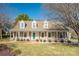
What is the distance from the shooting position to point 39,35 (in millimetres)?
8094

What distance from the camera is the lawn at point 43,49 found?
7.71m

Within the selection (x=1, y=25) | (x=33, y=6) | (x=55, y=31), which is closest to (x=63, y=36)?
(x=55, y=31)

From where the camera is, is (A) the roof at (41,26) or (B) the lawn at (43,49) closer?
(B) the lawn at (43,49)

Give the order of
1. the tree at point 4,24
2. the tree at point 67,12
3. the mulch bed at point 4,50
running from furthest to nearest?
the tree at point 4,24 → the tree at point 67,12 → the mulch bed at point 4,50

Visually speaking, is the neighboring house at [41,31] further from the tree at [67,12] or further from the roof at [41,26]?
the tree at [67,12]

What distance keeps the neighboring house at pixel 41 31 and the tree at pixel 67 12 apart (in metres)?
0.19

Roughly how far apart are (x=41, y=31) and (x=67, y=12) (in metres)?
0.81

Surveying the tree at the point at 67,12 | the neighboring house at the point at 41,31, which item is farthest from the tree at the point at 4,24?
the tree at the point at 67,12

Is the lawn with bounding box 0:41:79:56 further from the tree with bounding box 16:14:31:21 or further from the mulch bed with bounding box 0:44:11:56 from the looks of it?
the tree with bounding box 16:14:31:21

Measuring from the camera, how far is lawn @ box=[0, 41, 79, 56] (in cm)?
771

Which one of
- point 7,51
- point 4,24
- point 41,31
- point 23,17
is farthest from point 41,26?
point 7,51

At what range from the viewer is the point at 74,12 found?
314 inches

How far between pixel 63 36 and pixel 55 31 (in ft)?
0.78

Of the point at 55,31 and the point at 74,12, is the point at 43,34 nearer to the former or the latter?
the point at 55,31
